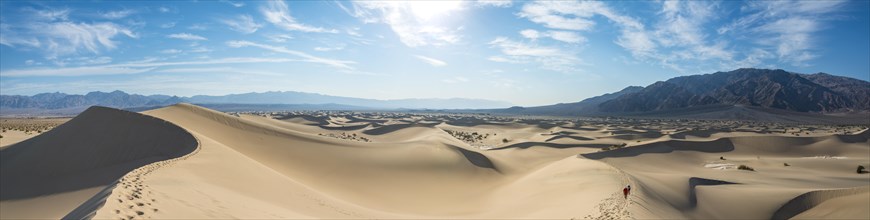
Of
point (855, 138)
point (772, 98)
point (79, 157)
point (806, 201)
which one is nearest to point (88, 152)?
point (79, 157)

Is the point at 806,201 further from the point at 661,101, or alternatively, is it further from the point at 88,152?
the point at 661,101

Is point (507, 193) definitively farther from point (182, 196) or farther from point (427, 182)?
point (182, 196)

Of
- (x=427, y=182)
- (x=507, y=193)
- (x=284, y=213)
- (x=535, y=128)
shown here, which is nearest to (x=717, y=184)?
(x=507, y=193)

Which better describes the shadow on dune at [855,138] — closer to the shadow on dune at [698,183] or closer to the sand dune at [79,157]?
the shadow on dune at [698,183]

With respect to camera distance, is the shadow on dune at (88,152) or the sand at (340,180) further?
the shadow on dune at (88,152)

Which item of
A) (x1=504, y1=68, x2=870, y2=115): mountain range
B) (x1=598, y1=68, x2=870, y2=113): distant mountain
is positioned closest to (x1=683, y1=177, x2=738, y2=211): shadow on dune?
(x1=504, y1=68, x2=870, y2=115): mountain range

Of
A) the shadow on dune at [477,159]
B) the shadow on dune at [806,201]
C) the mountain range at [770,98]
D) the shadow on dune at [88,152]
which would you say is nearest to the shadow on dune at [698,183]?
the shadow on dune at [806,201]

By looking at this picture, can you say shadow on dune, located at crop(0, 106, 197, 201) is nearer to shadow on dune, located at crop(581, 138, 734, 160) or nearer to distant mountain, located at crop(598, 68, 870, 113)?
shadow on dune, located at crop(581, 138, 734, 160)
